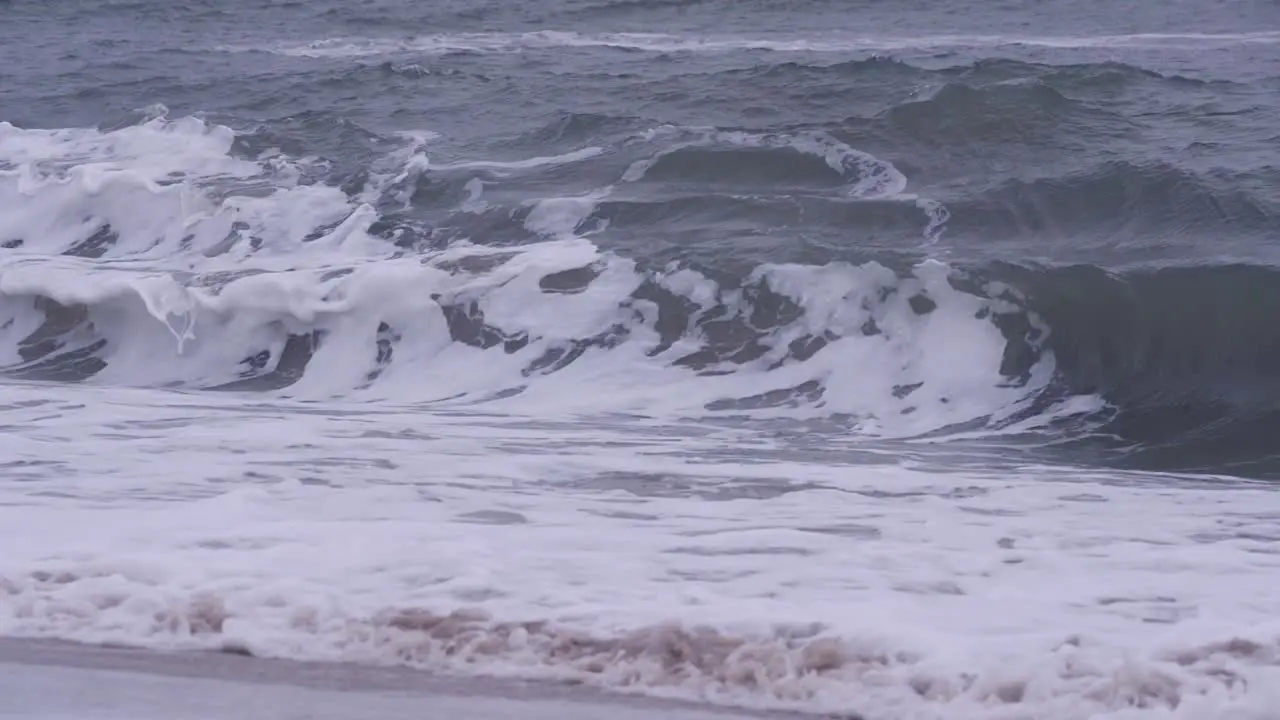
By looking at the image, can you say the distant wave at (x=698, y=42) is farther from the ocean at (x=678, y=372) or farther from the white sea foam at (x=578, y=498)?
the white sea foam at (x=578, y=498)

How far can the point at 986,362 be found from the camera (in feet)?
22.0

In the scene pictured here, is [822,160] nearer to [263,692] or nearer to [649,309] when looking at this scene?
[649,309]

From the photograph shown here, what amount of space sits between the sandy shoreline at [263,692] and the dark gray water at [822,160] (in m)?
3.17

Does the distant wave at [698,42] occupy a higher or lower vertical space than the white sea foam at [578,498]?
higher

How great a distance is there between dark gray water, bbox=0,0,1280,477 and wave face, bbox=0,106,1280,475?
0.10ft

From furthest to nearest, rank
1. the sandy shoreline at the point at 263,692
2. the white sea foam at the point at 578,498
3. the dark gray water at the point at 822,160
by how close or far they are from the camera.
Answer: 1. the dark gray water at the point at 822,160
2. the white sea foam at the point at 578,498
3. the sandy shoreline at the point at 263,692

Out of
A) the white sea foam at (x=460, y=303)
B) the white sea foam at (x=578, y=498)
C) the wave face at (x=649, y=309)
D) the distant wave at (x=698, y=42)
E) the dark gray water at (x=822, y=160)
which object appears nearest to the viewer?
Result: the white sea foam at (x=578, y=498)

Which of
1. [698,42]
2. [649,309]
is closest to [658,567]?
[649,309]

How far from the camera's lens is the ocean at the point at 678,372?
3.62m

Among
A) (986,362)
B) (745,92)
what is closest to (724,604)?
(986,362)

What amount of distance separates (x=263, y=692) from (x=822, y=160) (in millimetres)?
7151

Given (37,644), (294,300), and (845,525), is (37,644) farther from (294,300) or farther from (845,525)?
(294,300)

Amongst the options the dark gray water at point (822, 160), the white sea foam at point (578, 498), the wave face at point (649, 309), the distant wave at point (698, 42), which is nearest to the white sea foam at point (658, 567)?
the white sea foam at point (578, 498)

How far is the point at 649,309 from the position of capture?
7430mm
